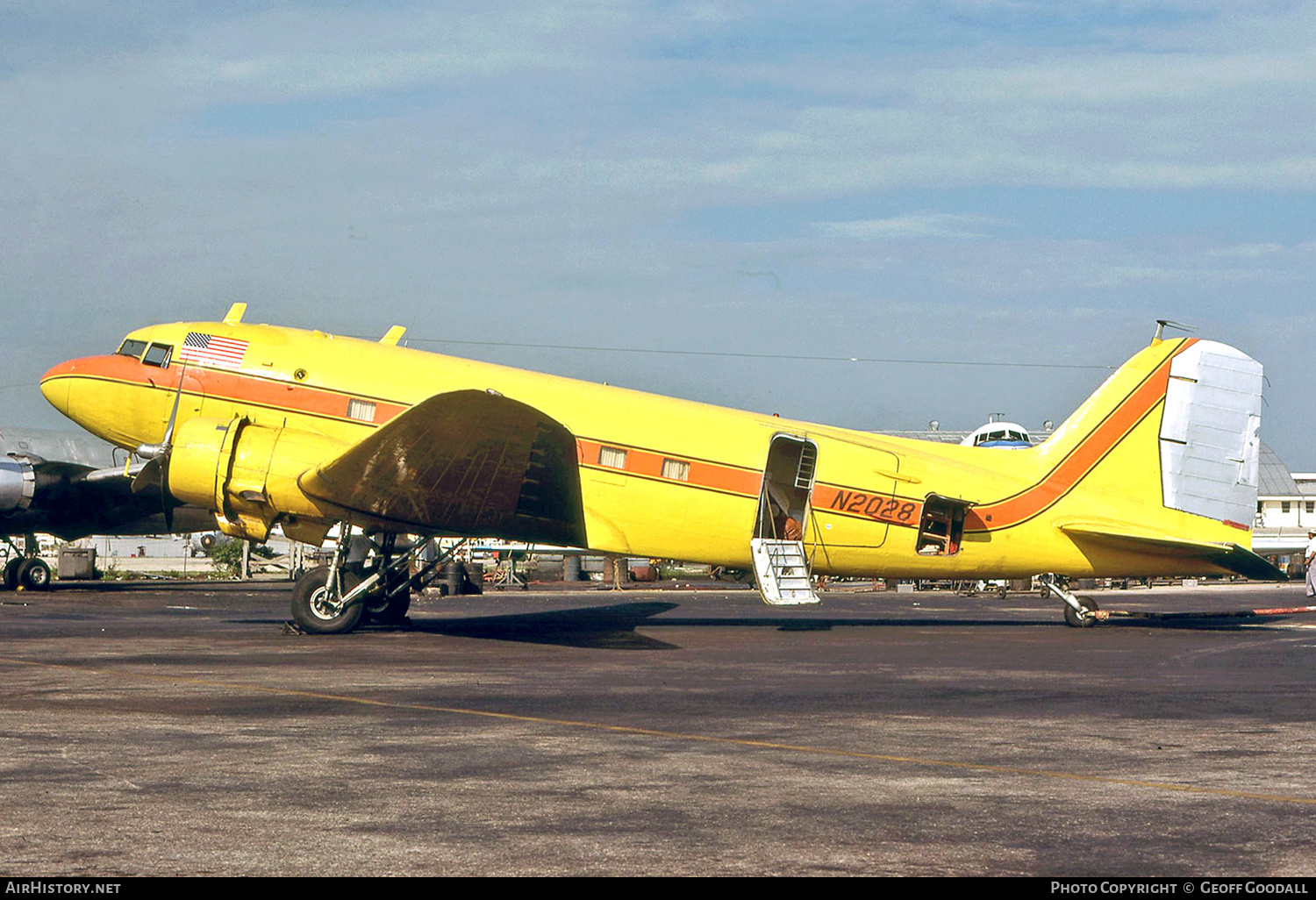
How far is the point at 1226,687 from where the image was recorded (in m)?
14.2

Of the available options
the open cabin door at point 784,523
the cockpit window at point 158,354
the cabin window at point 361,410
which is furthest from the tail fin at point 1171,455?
the cockpit window at point 158,354

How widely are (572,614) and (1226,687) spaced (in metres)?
15.7

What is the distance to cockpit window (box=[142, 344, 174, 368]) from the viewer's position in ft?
72.1

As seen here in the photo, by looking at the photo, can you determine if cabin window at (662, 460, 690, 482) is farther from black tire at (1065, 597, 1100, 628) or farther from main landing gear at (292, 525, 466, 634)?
black tire at (1065, 597, 1100, 628)

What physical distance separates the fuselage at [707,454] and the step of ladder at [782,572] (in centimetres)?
42

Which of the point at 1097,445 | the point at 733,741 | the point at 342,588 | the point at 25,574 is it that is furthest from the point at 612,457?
the point at 25,574

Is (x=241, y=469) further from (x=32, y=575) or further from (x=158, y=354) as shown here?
(x=32, y=575)

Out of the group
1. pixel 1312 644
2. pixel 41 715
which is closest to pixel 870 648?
pixel 1312 644

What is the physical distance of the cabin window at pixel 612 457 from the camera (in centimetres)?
2169

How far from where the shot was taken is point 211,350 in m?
21.9

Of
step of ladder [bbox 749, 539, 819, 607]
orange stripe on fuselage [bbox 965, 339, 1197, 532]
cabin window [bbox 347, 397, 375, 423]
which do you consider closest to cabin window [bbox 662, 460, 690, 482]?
step of ladder [bbox 749, 539, 819, 607]

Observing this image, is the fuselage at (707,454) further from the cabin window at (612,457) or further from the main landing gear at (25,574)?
the main landing gear at (25,574)

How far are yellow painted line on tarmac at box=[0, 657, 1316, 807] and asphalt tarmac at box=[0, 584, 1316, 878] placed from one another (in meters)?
0.04

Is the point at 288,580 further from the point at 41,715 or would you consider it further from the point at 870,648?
the point at 41,715
